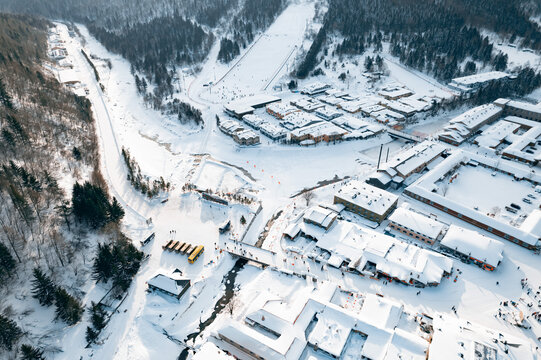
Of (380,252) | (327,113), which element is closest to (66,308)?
(380,252)

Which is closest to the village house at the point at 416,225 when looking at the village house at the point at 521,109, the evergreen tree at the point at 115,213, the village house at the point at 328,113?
the evergreen tree at the point at 115,213

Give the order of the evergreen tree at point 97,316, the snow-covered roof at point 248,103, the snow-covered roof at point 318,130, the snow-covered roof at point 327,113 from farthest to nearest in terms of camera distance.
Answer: the snow-covered roof at point 248,103
the snow-covered roof at point 327,113
the snow-covered roof at point 318,130
the evergreen tree at point 97,316

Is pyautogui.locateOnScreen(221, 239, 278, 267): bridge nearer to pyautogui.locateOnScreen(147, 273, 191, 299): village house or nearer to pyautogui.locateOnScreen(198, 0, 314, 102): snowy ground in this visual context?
pyautogui.locateOnScreen(147, 273, 191, 299): village house

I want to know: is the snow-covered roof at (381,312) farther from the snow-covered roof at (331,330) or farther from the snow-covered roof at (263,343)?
the snow-covered roof at (263,343)

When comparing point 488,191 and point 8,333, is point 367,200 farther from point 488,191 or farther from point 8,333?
point 8,333

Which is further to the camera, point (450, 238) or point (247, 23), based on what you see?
point (247, 23)

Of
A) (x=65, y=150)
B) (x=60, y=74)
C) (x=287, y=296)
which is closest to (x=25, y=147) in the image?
(x=65, y=150)
